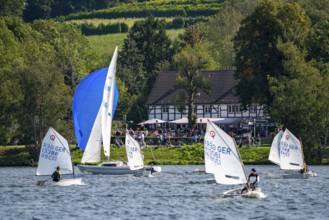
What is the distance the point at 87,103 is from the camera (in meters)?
101

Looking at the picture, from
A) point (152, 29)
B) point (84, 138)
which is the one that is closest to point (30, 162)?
point (84, 138)

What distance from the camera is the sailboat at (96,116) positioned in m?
99.4

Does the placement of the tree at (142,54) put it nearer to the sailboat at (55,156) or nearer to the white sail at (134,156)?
the white sail at (134,156)

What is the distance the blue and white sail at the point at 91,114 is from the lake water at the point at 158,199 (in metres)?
3.00

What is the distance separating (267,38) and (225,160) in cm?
5994

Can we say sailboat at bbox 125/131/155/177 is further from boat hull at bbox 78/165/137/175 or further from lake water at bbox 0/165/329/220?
lake water at bbox 0/165/329/220

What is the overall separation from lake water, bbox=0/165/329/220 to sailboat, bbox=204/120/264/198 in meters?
1.20

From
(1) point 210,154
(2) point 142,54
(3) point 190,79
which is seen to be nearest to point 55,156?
(1) point 210,154

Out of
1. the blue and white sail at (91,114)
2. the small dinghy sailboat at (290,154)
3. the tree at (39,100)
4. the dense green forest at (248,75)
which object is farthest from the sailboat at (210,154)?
the tree at (39,100)

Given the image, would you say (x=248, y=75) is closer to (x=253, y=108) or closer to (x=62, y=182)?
(x=253, y=108)

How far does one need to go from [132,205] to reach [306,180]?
25160 mm

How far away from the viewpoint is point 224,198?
72.0 m

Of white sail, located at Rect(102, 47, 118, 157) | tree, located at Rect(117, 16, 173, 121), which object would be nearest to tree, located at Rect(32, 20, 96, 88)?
tree, located at Rect(117, 16, 173, 121)

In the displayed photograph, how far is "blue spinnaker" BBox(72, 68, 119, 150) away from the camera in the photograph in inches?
3937
